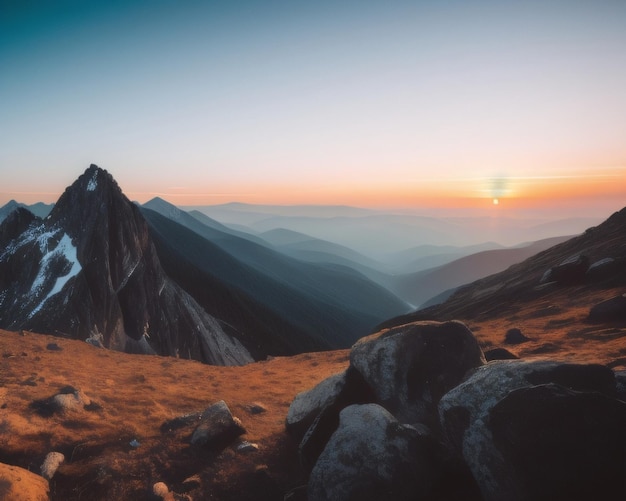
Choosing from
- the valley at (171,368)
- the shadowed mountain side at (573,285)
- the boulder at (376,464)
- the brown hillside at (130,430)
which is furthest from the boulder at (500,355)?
the shadowed mountain side at (573,285)

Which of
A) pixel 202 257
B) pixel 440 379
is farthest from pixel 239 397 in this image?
pixel 202 257

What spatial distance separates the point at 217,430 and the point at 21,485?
19.2ft

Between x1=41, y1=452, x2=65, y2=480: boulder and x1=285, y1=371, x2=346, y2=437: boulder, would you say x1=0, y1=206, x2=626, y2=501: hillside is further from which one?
x1=285, y1=371, x2=346, y2=437: boulder

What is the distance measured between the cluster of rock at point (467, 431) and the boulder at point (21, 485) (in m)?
7.70

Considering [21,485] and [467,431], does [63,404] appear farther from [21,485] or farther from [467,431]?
[467,431]

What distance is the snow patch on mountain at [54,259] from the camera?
3741 centimetres

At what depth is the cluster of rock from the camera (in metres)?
7.30

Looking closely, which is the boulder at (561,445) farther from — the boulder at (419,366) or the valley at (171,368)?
the boulder at (419,366)

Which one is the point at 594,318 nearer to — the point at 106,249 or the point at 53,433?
the point at 53,433

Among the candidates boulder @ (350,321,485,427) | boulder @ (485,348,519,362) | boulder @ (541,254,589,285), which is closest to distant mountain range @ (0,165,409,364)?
boulder @ (350,321,485,427)

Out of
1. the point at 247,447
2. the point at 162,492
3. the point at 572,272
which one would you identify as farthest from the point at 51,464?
the point at 572,272

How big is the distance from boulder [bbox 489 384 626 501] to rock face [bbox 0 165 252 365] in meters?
39.0

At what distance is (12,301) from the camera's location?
38.2m

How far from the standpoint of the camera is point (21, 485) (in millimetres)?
8867
